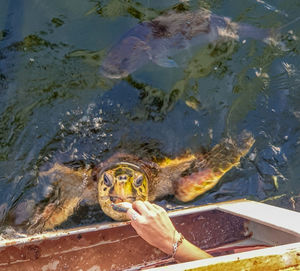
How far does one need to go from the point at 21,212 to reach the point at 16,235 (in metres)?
0.22

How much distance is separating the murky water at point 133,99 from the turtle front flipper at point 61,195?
87 millimetres

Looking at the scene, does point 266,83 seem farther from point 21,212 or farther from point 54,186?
point 21,212

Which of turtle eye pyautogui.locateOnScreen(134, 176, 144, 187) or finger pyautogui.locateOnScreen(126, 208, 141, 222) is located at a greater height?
finger pyautogui.locateOnScreen(126, 208, 141, 222)

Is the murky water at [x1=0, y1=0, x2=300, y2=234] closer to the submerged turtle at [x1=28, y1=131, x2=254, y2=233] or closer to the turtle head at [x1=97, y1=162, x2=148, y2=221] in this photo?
the submerged turtle at [x1=28, y1=131, x2=254, y2=233]

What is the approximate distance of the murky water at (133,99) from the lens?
11.1ft

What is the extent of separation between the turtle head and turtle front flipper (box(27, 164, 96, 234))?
264 mm

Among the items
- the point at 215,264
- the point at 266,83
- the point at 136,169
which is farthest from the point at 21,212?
the point at 266,83

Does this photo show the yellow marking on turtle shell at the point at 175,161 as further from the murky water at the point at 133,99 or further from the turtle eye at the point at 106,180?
the turtle eye at the point at 106,180

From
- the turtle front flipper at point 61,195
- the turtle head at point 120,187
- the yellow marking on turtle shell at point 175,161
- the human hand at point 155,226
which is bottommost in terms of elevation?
the turtle front flipper at point 61,195

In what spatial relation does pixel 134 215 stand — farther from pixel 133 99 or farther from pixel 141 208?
pixel 133 99

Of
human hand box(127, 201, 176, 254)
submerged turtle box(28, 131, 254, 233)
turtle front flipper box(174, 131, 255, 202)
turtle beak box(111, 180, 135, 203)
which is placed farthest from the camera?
turtle front flipper box(174, 131, 255, 202)

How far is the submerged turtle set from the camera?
10.3 ft

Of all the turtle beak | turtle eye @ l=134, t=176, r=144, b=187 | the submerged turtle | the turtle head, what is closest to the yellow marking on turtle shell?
the submerged turtle

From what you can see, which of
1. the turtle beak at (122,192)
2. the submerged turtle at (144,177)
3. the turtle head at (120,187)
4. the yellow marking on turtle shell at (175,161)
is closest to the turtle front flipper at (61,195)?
the submerged turtle at (144,177)
